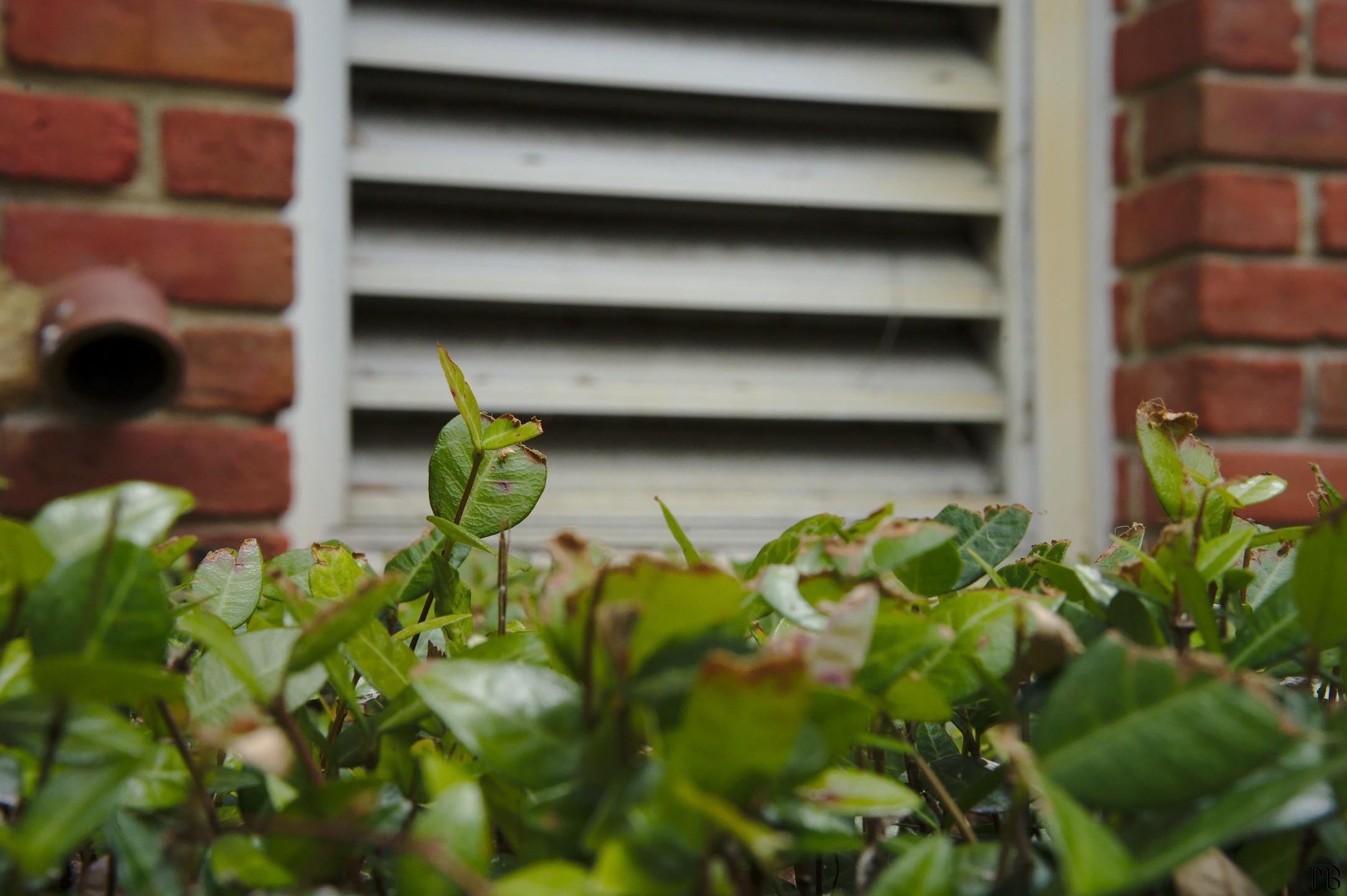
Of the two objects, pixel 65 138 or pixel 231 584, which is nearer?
pixel 231 584

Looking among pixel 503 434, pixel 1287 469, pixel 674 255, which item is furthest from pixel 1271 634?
pixel 1287 469

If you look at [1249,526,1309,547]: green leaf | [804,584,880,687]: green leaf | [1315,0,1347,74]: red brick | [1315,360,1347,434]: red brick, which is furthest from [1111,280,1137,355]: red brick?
[804,584,880,687]: green leaf

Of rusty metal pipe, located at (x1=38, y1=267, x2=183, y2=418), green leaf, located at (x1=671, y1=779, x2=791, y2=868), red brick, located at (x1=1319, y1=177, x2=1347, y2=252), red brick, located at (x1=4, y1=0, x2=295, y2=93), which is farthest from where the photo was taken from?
red brick, located at (x1=1319, y1=177, x2=1347, y2=252)

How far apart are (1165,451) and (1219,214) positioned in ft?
4.50

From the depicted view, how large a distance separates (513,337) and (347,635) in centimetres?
132

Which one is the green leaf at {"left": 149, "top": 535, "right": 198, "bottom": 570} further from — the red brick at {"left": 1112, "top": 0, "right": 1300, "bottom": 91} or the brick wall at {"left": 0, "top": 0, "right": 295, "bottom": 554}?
the red brick at {"left": 1112, "top": 0, "right": 1300, "bottom": 91}

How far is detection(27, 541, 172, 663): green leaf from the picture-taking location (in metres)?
0.23

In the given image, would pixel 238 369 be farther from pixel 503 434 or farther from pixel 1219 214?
pixel 1219 214

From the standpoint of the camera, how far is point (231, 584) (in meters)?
0.36

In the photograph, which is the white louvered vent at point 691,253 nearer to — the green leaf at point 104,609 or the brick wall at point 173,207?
the brick wall at point 173,207

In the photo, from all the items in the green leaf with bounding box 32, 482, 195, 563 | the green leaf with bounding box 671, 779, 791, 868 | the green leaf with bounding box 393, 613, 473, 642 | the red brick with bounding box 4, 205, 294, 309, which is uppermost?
the red brick with bounding box 4, 205, 294, 309

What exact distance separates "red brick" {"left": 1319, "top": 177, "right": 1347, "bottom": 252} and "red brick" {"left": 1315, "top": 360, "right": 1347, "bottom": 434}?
0.60 feet

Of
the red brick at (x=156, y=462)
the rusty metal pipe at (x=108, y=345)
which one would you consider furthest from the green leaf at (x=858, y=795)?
the red brick at (x=156, y=462)

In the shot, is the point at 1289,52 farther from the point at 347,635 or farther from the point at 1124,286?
the point at 347,635
